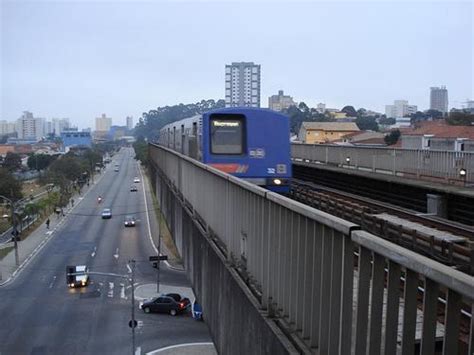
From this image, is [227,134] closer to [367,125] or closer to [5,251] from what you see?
[5,251]

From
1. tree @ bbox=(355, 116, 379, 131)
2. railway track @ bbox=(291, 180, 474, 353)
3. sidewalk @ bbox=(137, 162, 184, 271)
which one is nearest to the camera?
railway track @ bbox=(291, 180, 474, 353)

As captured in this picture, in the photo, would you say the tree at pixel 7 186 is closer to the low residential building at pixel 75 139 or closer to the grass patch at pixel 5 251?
the grass patch at pixel 5 251

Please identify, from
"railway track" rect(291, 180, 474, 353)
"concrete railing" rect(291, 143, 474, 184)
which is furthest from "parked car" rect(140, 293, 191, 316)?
"railway track" rect(291, 180, 474, 353)

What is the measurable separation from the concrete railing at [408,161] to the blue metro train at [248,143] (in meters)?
4.00

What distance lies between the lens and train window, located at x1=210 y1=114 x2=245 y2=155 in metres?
15.3

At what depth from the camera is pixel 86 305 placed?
104ft

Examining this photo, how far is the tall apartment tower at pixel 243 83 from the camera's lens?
8956cm

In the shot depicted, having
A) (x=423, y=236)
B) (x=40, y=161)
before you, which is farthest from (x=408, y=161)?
(x=40, y=161)

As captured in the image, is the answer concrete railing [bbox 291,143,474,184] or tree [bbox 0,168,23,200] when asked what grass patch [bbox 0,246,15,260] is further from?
concrete railing [bbox 291,143,474,184]

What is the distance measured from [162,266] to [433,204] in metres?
27.8

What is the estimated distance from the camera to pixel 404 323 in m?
2.21

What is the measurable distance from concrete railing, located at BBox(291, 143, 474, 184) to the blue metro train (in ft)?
13.1

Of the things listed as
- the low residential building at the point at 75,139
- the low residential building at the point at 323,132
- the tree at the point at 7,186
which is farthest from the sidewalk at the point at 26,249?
the low residential building at the point at 75,139

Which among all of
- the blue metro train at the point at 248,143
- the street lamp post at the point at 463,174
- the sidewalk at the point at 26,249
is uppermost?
the blue metro train at the point at 248,143
